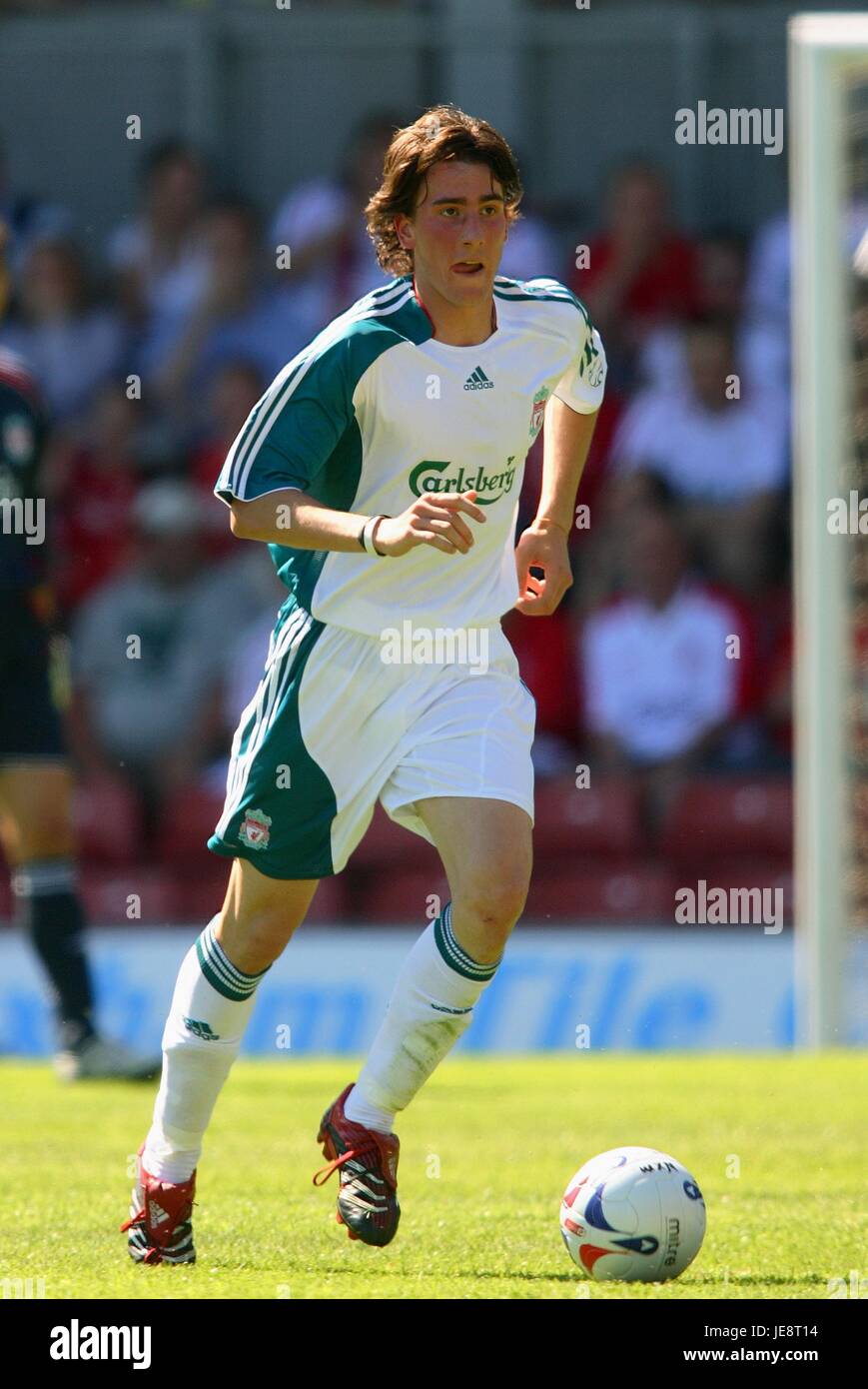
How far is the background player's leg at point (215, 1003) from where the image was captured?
454 cm

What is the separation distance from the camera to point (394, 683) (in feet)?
15.2

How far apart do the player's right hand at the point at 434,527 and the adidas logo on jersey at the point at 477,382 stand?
520 mm

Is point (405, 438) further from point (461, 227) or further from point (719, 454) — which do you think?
point (719, 454)

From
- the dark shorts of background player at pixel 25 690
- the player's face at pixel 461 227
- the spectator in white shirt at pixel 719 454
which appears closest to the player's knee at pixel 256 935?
the player's face at pixel 461 227

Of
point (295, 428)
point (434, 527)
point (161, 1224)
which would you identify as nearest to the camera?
point (434, 527)

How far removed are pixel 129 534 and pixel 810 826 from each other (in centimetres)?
479

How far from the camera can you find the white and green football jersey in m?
4.41

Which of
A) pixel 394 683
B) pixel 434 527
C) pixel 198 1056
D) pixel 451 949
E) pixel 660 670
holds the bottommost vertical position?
pixel 660 670

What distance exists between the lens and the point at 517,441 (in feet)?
15.3

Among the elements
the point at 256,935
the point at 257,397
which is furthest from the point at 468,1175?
the point at 257,397

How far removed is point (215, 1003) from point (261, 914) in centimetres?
22

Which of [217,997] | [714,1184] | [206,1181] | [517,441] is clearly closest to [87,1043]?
[206,1181]

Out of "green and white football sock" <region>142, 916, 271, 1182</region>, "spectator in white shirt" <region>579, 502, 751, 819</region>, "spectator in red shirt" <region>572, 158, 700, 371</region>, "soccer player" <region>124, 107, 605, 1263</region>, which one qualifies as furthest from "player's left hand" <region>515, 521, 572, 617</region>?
"spectator in red shirt" <region>572, 158, 700, 371</region>

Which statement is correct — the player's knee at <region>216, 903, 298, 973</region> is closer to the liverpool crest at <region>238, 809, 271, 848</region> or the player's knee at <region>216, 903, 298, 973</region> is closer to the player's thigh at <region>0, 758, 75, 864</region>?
the liverpool crest at <region>238, 809, 271, 848</region>
